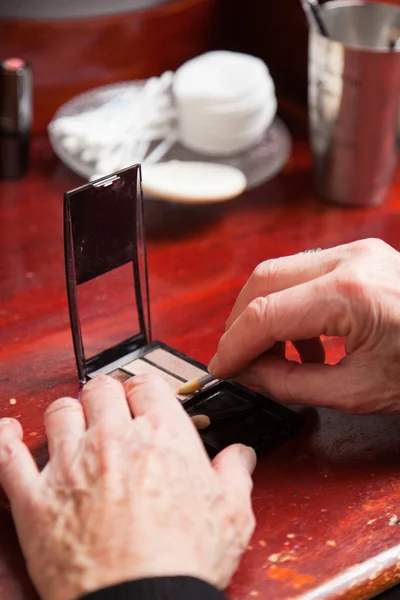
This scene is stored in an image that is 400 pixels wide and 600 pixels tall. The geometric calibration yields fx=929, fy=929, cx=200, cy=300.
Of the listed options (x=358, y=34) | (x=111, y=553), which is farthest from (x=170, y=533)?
(x=358, y=34)

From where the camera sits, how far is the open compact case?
0.96 meters

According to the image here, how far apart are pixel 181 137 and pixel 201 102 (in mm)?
89

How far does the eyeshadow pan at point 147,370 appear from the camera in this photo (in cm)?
101

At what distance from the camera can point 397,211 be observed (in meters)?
1.50

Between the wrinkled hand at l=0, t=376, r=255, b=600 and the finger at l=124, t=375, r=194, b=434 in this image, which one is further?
the finger at l=124, t=375, r=194, b=434

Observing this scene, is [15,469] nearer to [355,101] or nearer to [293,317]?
[293,317]

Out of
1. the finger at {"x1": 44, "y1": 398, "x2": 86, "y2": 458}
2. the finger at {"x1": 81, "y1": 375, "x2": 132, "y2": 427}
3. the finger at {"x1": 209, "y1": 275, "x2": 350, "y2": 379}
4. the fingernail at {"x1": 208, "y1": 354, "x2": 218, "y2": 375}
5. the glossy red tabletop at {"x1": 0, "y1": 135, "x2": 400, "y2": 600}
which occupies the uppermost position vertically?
the finger at {"x1": 209, "y1": 275, "x2": 350, "y2": 379}

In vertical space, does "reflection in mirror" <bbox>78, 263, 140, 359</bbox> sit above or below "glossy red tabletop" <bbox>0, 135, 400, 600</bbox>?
above

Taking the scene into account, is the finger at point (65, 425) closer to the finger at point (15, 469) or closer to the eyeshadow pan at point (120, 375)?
the finger at point (15, 469)

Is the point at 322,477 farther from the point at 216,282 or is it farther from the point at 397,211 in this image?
the point at 397,211

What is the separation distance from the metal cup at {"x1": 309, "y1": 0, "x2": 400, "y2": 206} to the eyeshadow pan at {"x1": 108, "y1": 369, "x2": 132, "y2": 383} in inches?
24.3

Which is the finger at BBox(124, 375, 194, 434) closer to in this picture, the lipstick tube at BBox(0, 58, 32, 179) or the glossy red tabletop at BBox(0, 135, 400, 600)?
the glossy red tabletop at BBox(0, 135, 400, 600)

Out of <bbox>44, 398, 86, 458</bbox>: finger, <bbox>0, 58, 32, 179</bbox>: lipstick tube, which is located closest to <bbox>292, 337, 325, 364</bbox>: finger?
<bbox>44, 398, 86, 458</bbox>: finger

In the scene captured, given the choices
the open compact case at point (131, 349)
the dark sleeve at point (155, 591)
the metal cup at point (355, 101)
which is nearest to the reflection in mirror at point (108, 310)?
the open compact case at point (131, 349)
